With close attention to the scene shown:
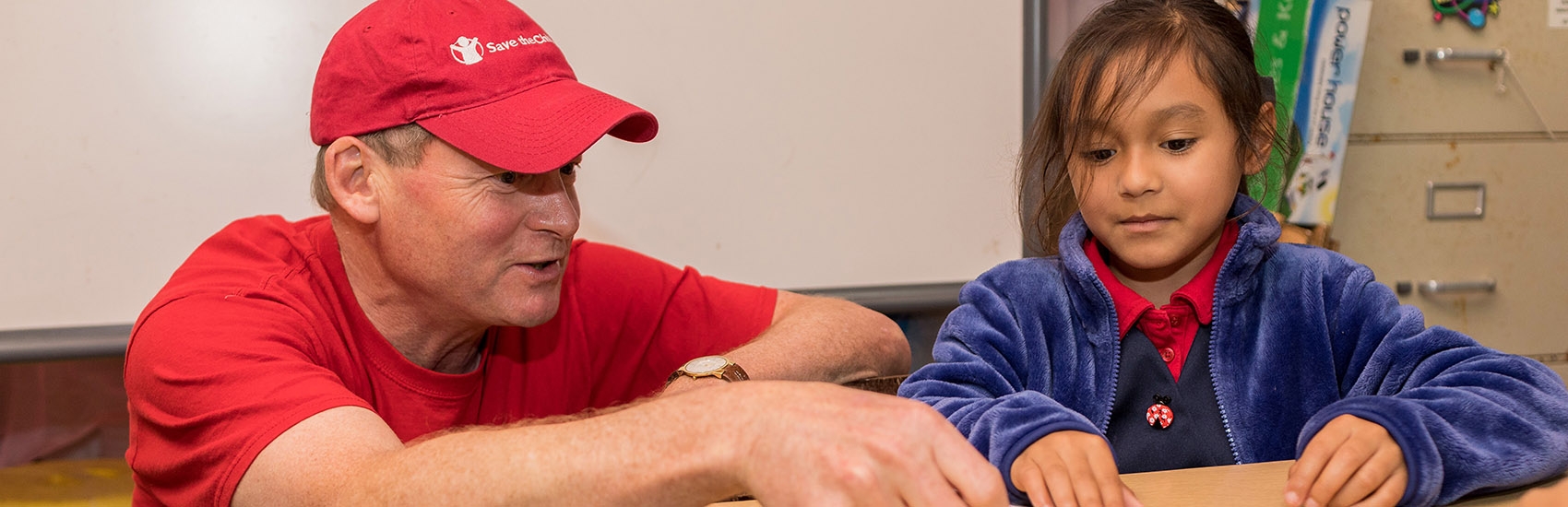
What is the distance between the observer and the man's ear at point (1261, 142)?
1182mm

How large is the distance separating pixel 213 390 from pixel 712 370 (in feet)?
1.69

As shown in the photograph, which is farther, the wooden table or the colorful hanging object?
the colorful hanging object

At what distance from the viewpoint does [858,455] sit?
2.23 ft

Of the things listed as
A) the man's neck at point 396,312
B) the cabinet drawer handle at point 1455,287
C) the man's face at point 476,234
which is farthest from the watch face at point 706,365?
the cabinet drawer handle at point 1455,287

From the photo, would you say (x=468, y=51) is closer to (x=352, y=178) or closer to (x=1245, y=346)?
(x=352, y=178)

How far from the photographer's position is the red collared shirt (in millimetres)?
1129

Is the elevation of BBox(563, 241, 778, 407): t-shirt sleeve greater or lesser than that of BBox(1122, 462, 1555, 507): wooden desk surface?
lesser

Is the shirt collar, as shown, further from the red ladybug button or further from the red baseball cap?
the red baseball cap

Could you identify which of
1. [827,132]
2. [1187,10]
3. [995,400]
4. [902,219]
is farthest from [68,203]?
[1187,10]

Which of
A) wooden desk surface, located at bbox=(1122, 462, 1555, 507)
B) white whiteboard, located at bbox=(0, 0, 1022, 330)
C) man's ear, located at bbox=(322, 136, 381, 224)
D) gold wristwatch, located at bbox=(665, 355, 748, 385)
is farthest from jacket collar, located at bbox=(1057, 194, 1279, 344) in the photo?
white whiteboard, located at bbox=(0, 0, 1022, 330)

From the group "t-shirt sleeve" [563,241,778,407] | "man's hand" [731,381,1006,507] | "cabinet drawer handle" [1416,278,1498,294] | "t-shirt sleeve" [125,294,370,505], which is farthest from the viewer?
"cabinet drawer handle" [1416,278,1498,294]

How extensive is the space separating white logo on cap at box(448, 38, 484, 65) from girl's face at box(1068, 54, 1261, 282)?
657 mm

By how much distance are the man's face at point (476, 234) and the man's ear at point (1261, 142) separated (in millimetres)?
742

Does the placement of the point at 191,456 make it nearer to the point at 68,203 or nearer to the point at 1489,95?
the point at 68,203
